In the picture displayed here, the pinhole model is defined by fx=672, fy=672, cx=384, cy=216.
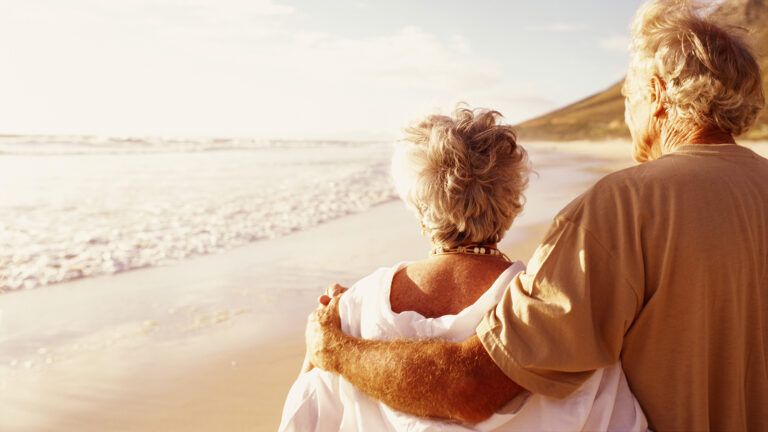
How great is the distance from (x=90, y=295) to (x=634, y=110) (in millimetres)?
4379

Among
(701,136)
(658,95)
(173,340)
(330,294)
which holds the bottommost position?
(173,340)

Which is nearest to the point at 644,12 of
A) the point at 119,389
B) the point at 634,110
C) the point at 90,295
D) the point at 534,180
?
the point at 634,110

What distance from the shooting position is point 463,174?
2.02 meters

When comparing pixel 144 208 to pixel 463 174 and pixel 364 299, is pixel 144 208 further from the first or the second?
pixel 463 174

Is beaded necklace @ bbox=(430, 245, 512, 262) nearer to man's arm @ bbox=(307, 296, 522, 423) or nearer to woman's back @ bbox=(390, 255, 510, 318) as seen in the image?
woman's back @ bbox=(390, 255, 510, 318)

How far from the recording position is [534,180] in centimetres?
1366

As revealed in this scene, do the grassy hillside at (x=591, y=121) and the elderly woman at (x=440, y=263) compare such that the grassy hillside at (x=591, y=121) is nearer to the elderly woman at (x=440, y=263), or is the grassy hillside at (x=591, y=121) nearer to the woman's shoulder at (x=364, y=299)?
the elderly woman at (x=440, y=263)

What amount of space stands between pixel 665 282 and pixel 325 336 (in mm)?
1035

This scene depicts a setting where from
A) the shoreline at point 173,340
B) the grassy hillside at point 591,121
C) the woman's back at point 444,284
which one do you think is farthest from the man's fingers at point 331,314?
the grassy hillside at point 591,121

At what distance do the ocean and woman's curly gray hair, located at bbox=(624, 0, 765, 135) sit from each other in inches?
198

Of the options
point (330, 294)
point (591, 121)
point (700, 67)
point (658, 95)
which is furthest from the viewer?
point (591, 121)

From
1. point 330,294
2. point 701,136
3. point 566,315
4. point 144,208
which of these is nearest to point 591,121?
point 144,208

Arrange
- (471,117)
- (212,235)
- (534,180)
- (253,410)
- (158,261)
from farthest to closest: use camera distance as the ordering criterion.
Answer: (534,180), (212,235), (158,261), (253,410), (471,117)

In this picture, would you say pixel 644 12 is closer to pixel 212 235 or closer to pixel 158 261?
pixel 158 261
